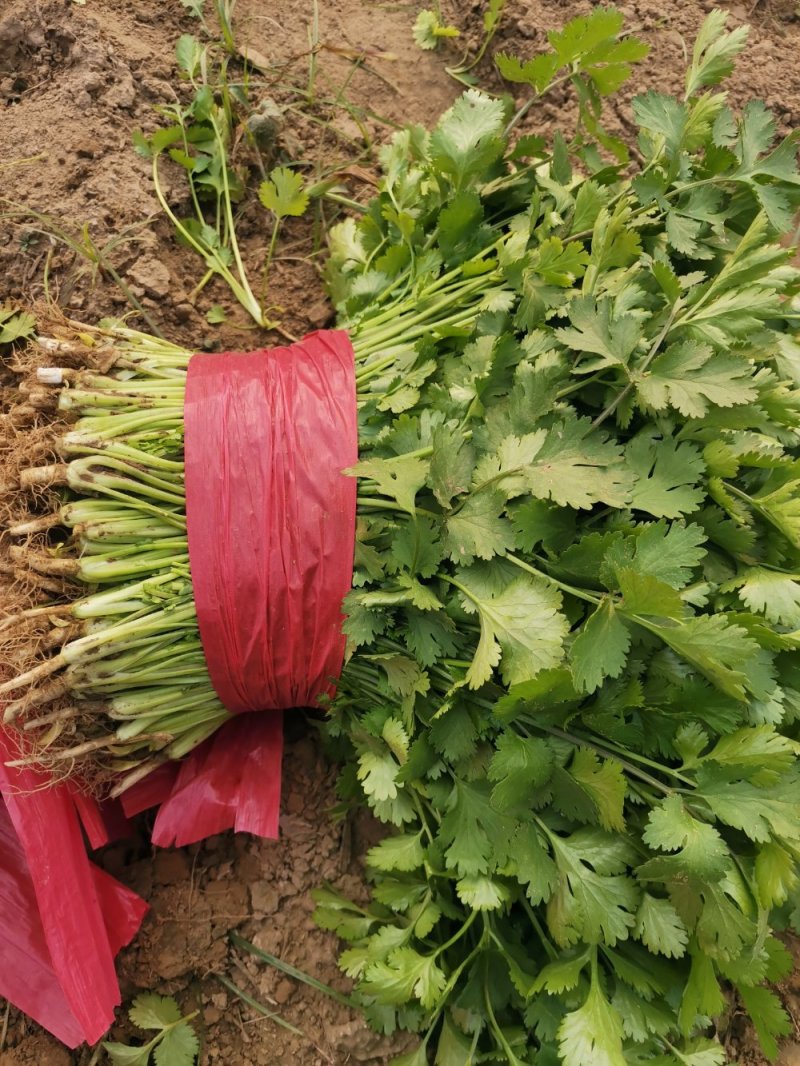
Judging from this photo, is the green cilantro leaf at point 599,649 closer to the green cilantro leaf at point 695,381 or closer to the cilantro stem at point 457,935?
the green cilantro leaf at point 695,381

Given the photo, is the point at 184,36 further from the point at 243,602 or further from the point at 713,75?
the point at 243,602

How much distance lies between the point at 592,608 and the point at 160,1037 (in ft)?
3.62

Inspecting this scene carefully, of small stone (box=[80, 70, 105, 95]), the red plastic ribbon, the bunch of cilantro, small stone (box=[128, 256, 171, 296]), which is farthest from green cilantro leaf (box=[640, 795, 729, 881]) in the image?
small stone (box=[80, 70, 105, 95])

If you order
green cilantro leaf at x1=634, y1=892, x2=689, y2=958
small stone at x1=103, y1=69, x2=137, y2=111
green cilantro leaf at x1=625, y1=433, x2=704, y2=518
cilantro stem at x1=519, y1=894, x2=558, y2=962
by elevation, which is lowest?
cilantro stem at x1=519, y1=894, x2=558, y2=962

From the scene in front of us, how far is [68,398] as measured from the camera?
48.4 inches

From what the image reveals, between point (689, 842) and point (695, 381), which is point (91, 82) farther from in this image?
point (689, 842)

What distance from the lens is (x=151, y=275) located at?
5.16 ft

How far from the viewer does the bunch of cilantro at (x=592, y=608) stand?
1004mm

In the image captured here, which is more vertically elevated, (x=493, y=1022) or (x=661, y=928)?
(x=661, y=928)

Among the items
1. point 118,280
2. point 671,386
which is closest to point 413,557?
point 671,386

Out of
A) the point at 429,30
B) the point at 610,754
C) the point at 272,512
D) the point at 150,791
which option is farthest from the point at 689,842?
the point at 429,30

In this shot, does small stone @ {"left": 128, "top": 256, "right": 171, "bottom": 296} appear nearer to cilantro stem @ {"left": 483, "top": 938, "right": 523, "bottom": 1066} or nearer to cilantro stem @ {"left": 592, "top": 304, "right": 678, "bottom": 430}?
cilantro stem @ {"left": 592, "top": 304, "right": 678, "bottom": 430}

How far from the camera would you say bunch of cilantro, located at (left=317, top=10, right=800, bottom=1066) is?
1004 mm

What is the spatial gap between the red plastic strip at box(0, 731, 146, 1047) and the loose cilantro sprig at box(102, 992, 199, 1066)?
0.30 ft
